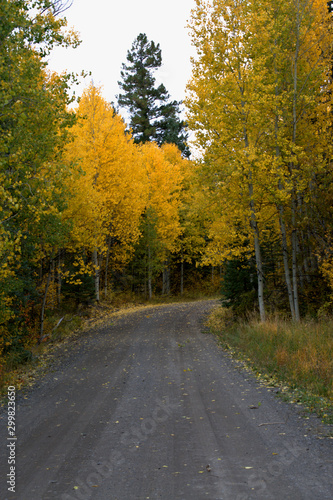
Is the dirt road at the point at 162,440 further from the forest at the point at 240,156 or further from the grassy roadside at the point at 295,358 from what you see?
the forest at the point at 240,156

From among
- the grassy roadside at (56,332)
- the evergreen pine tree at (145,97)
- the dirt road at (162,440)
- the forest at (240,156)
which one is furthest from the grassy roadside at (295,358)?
the evergreen pine tree at (145,97)

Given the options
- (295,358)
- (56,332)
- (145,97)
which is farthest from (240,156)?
(145,97)

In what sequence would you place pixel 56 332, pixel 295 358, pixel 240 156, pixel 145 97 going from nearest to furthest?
pixel 295 358, pixel 240 156, pixel 56 332, pixel 145 97

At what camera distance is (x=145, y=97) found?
41250mm

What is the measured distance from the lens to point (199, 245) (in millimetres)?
33688

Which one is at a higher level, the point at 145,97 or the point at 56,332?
the point at 145,97

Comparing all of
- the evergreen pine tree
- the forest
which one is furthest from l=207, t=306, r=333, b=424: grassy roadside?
the evergreen pine tree

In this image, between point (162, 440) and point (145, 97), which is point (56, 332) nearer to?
point (162, 440)

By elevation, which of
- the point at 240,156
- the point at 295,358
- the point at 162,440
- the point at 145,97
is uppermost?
the point at 145,97

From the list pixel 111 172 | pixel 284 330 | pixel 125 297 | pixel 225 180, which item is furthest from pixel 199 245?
pixel 284 330

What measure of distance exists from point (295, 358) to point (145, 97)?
3795 centimetres

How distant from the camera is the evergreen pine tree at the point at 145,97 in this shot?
40969 mm

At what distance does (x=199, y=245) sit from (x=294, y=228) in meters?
20.3

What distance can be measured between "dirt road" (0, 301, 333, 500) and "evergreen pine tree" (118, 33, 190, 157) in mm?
35054
